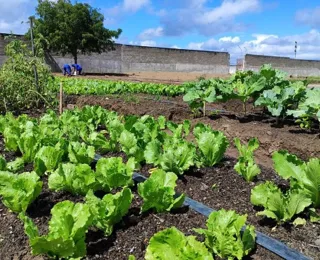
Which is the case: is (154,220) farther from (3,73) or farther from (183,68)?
(183,68)

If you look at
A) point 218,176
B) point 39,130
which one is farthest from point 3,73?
point 218,176

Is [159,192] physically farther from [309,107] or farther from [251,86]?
[251,86]

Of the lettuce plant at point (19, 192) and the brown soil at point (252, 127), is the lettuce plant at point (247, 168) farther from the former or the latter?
the lettuce plant at point (19, 192)

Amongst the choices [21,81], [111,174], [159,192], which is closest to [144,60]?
[21,81]

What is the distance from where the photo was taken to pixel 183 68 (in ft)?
141

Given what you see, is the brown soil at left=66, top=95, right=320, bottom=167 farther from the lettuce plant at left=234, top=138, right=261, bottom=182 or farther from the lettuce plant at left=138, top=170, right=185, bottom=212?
the lettuce plant at left=138, top=170, right=185, bottom=212

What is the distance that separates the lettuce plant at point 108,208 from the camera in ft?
8.14

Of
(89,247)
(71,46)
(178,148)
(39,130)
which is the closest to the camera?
(89,247)

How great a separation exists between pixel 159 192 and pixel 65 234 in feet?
2.52

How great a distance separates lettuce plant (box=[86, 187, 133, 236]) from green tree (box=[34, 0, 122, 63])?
30703mm

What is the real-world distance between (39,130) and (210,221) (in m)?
3.04

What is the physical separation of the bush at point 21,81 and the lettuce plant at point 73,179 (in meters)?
5.79

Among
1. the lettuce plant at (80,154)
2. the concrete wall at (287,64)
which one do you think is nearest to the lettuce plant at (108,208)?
the lettuce plant at (80,154)

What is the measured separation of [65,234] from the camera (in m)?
2.26
